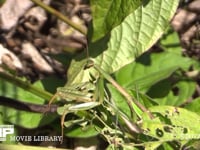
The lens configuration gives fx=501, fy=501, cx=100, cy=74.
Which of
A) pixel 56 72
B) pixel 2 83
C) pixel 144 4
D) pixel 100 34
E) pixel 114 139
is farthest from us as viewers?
pixel 56 72

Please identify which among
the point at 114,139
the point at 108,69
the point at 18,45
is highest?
the point at 18,45

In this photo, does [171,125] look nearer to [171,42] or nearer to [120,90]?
[120,90]

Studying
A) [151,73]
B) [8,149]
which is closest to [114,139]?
[8,149]

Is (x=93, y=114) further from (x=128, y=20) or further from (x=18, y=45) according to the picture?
(x=18, y=45)

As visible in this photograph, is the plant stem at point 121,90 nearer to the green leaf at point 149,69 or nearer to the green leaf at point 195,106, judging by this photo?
the green leaf at point 195,106

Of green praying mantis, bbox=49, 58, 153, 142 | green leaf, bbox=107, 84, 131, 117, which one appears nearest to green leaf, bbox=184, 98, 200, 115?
green leaf, bbox=107, 84, 131, 117

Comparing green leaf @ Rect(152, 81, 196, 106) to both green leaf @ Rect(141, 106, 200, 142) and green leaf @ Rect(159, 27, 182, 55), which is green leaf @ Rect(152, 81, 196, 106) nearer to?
green leaf @ Rect(159, 27, 182, 55)
